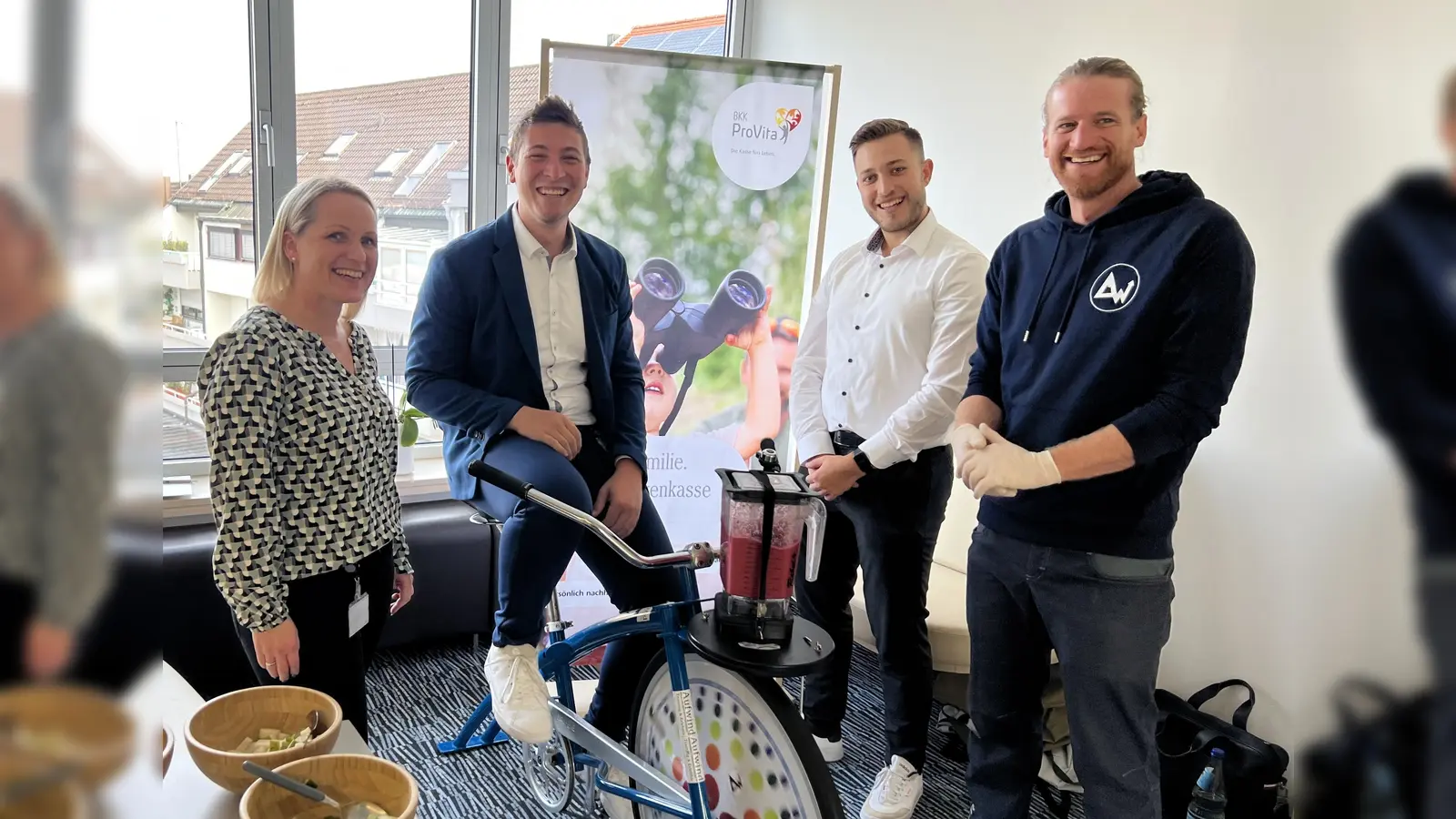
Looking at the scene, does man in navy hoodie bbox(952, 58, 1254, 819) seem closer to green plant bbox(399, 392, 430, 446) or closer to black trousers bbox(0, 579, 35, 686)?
black trousers bbox(0, 579, 35, 686)

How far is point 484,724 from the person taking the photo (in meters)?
2.63

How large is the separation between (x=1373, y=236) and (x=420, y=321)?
2094 mm

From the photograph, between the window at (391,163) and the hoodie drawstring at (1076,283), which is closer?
the hoodie drawstring at (1076,283)

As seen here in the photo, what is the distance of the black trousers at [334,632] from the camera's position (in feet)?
5.41

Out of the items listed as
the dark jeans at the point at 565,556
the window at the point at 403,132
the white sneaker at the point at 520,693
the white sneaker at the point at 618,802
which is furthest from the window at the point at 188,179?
the window at the point at 403,132

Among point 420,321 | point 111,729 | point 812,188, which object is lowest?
point 420,321

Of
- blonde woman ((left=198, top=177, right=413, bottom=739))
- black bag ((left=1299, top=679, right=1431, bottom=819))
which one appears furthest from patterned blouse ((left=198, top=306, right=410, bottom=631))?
black bag ((left=1299, top=679, right=1431, bottom=819))

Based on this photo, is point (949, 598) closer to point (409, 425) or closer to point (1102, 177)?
point (1102, 177)

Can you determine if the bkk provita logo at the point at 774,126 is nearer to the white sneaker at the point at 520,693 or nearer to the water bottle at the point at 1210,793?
the white sneaker at the point at 520,693

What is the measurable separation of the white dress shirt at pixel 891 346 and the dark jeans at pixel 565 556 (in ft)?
2.05

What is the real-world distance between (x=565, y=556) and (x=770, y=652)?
21.6 inches

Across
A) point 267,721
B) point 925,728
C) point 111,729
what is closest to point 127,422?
point 111,729

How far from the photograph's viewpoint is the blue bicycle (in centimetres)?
165

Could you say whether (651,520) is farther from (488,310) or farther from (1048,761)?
(1048,761)
